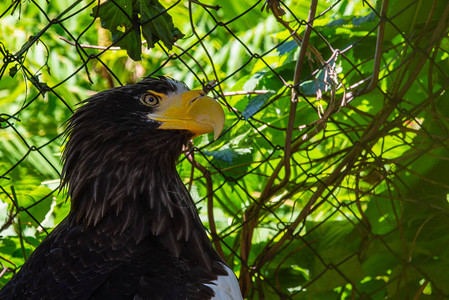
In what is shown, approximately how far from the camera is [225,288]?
1.84 metres

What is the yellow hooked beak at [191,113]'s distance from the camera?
6.43ft

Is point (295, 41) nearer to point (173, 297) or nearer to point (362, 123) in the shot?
point (362, 123)

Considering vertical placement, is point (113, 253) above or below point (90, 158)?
below

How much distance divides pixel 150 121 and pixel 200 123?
0.55ft

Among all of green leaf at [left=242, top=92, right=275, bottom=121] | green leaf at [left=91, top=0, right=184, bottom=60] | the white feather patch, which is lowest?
the white feather patch

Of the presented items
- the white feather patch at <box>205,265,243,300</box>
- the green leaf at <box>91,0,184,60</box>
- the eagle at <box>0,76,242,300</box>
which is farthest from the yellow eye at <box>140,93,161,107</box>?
the white feather patch at <box>205,265,243,300</box>

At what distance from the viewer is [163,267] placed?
1804 mm

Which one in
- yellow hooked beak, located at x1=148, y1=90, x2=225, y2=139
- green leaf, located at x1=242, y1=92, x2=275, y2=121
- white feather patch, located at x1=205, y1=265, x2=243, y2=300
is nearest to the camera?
white feather patch, located at x1=205, y1=265, x2=243, y2=300

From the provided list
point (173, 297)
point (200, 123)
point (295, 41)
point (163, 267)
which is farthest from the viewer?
point (295, 41)

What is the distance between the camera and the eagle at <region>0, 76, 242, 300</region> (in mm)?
1867

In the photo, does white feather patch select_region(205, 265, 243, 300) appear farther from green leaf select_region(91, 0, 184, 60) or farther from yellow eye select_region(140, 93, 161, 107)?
green leaf select_region(91, 0, 184, 60)

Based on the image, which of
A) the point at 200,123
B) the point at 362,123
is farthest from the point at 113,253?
the point at 362,123

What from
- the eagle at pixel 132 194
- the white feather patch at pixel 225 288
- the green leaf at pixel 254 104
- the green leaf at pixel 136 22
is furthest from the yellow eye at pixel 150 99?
the white feather patch at pixel 225 288

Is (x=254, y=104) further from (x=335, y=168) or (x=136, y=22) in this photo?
(x=136, y=22)
